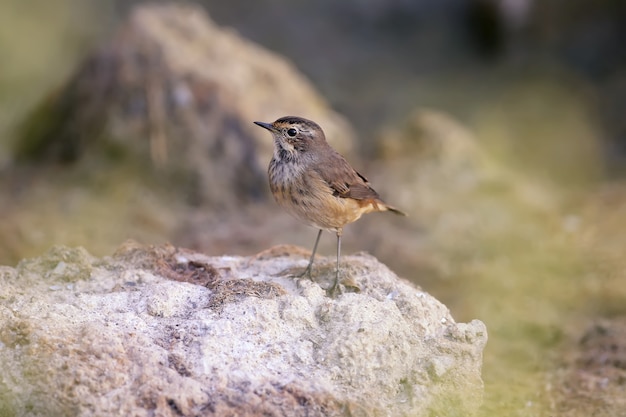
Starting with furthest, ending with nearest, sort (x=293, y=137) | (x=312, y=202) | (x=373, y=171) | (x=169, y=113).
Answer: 1. (x=373, y=171)
2. (x=169, y=113)
3. (x=293, y=137)
4. (x=312, y=202)

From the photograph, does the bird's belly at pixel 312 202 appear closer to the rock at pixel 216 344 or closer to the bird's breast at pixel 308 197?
the bird's breast at pixel 308 197

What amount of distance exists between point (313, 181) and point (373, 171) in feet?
16.4

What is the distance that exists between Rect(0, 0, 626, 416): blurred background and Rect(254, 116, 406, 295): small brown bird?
1.67m

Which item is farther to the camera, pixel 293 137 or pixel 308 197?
pixel 293 137

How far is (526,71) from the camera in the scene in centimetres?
1515

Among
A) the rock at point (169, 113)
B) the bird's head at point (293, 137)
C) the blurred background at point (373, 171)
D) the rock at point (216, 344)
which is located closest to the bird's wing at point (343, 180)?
the bird's head at point (293, 137)

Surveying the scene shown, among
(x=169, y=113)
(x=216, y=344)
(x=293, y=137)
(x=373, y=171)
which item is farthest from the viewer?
(x=373, y=171)

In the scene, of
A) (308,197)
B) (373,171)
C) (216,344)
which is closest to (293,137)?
(308,197)

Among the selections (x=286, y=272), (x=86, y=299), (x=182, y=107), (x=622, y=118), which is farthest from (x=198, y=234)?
(x=622, y=118)

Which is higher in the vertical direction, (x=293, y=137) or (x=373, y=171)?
(x=373, y=171)

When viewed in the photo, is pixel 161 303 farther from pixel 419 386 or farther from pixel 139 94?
pixel 139 94

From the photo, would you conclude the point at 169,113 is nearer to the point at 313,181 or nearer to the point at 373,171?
the point at 373,171

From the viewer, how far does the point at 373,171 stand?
11.2 m

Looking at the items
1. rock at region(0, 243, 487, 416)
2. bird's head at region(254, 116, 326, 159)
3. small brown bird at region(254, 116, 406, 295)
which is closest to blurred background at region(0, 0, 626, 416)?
rock at region(0, 243, 487, 416)
